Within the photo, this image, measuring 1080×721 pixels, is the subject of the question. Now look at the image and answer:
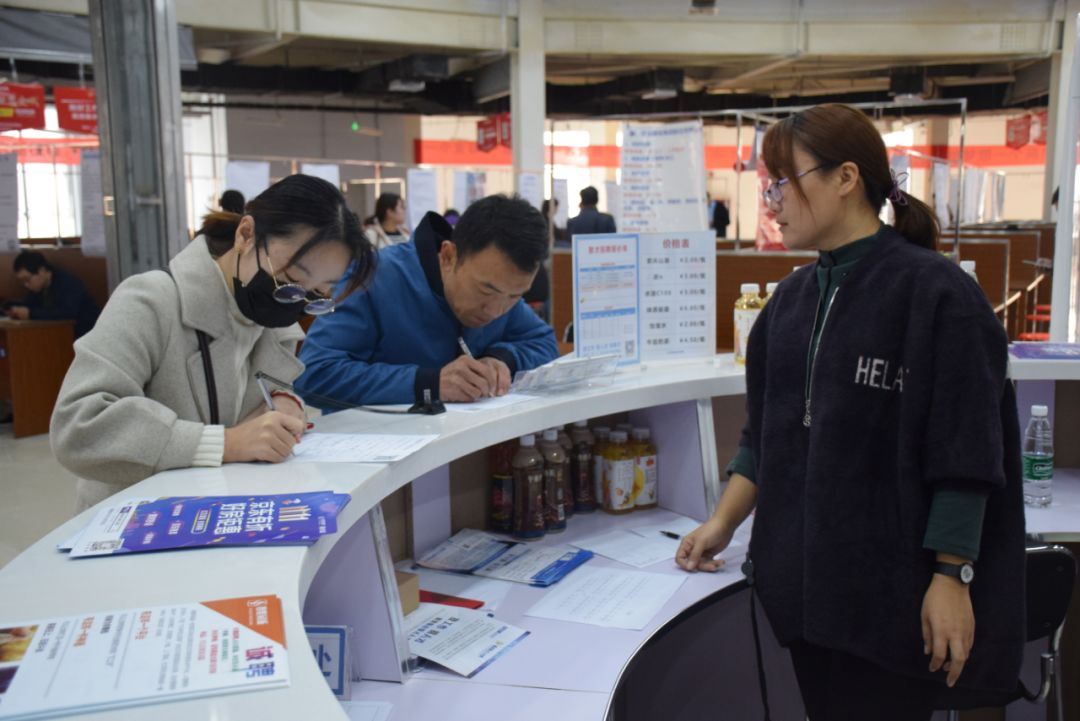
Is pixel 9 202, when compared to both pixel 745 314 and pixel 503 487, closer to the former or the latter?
pixel 503 487

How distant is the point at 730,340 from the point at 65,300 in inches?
204

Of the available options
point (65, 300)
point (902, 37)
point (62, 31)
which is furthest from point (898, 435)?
point (902, 37)

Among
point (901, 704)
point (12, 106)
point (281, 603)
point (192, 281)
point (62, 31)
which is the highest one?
point (62, 31)

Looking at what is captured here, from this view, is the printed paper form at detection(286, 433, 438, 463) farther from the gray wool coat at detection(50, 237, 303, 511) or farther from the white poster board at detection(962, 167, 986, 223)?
the white poster board at detection(962, 167, 986, 223)

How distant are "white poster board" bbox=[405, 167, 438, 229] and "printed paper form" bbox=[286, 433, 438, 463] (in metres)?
7.76

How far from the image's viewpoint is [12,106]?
25.7ft

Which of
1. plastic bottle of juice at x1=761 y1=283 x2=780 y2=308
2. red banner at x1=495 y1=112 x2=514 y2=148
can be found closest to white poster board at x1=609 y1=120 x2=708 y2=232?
plastic bottle of juice at x1=761 y1=283 x2=780 y2=308

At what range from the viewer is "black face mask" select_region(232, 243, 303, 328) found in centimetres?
171

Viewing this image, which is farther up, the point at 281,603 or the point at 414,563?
the point at 281,603

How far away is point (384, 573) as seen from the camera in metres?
1.63

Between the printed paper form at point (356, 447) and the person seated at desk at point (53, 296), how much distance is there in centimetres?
631

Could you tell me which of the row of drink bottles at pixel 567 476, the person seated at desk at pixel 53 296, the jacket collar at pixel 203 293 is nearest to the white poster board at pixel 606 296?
the row of drink bottles at pixel 567 476

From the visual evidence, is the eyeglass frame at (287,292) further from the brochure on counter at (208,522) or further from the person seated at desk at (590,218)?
the person seated at desk at (590,218)

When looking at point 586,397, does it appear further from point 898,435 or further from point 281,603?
point 281,603
